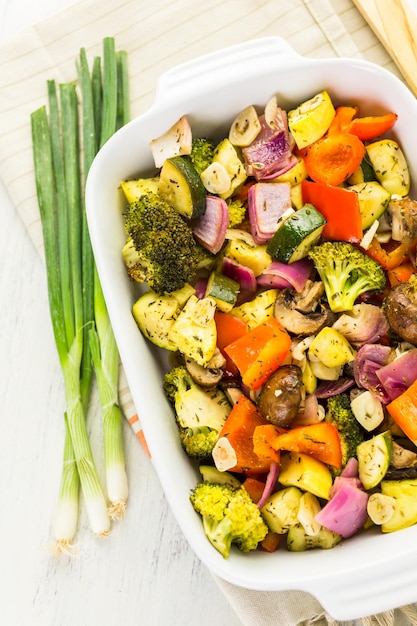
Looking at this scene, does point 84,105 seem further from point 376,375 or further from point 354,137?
point 376,375

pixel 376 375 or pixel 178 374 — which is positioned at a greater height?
pixel 178 374

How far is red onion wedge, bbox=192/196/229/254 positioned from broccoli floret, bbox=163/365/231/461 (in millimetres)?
391

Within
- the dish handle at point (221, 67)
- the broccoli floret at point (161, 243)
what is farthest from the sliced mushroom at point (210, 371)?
the dish handle at point (221, 67)

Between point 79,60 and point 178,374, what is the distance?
1263 millimetres

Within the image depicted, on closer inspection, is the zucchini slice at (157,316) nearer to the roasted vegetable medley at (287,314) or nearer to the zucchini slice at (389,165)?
the roasted vegetable medley at (287,314)

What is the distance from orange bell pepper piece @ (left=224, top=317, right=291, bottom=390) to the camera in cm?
191

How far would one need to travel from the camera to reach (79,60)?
8.02 ft

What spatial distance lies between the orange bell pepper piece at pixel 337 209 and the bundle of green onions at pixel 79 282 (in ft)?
2.58

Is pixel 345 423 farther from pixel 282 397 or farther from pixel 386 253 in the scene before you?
pixel 386 253

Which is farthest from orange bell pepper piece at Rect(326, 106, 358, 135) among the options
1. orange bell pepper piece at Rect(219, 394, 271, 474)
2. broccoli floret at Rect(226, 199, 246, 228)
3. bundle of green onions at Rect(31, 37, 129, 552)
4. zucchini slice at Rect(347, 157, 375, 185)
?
orange bell pepper piece at Rect(219, 394, 271, 474)

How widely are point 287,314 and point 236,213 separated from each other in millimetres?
352

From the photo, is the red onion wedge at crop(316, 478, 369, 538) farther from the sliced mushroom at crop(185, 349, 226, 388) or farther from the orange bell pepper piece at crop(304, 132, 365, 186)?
the orange bell pepper piece at crop(304, 132, 365, 186)

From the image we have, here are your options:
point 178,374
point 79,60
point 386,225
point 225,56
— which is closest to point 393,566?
point 178,374

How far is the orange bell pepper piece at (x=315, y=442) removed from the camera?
73.3 inches
